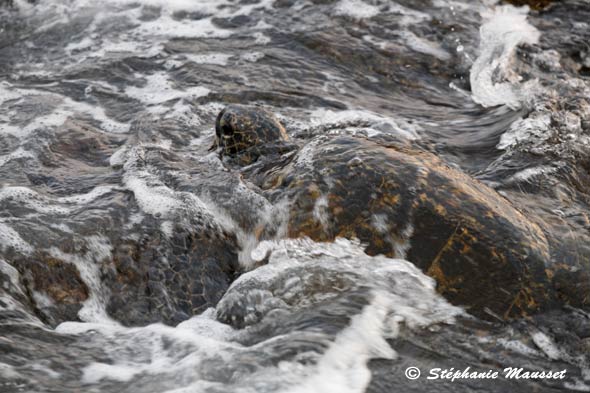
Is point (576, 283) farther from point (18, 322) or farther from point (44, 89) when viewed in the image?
point (44, 89)

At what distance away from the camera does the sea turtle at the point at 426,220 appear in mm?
3859

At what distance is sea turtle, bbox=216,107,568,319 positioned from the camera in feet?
A: 12.7

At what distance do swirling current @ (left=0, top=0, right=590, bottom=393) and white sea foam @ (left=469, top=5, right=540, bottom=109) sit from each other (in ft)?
0.11

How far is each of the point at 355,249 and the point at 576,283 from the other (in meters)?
1.16

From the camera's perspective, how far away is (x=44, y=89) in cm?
655

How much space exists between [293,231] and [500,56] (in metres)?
3.85

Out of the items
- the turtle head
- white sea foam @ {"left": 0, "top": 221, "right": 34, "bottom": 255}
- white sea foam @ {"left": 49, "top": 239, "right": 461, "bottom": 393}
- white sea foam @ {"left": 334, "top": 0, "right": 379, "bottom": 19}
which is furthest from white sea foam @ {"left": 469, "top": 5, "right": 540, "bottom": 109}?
white sea foam @ {"left": 0, "top": 221, "right": 34, "bottom": 255}

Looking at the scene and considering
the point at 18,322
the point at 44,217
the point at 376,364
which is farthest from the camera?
the point at 44,217

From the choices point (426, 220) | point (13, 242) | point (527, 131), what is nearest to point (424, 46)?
→ point (527, 131)

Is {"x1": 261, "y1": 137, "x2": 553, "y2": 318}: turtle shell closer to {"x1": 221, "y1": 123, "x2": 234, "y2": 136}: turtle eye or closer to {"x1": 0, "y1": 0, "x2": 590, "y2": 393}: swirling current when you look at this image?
{"x1": 0, "y1": 0, "x2": 590, "y2": 393}: swirling current

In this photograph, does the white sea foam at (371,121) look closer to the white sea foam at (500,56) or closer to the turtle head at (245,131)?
the turtle head at (245,131)

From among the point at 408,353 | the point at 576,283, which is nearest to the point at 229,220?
the point at 408,353

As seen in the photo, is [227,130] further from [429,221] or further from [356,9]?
[356,9]

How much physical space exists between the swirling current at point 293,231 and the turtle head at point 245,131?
3.6 inches
